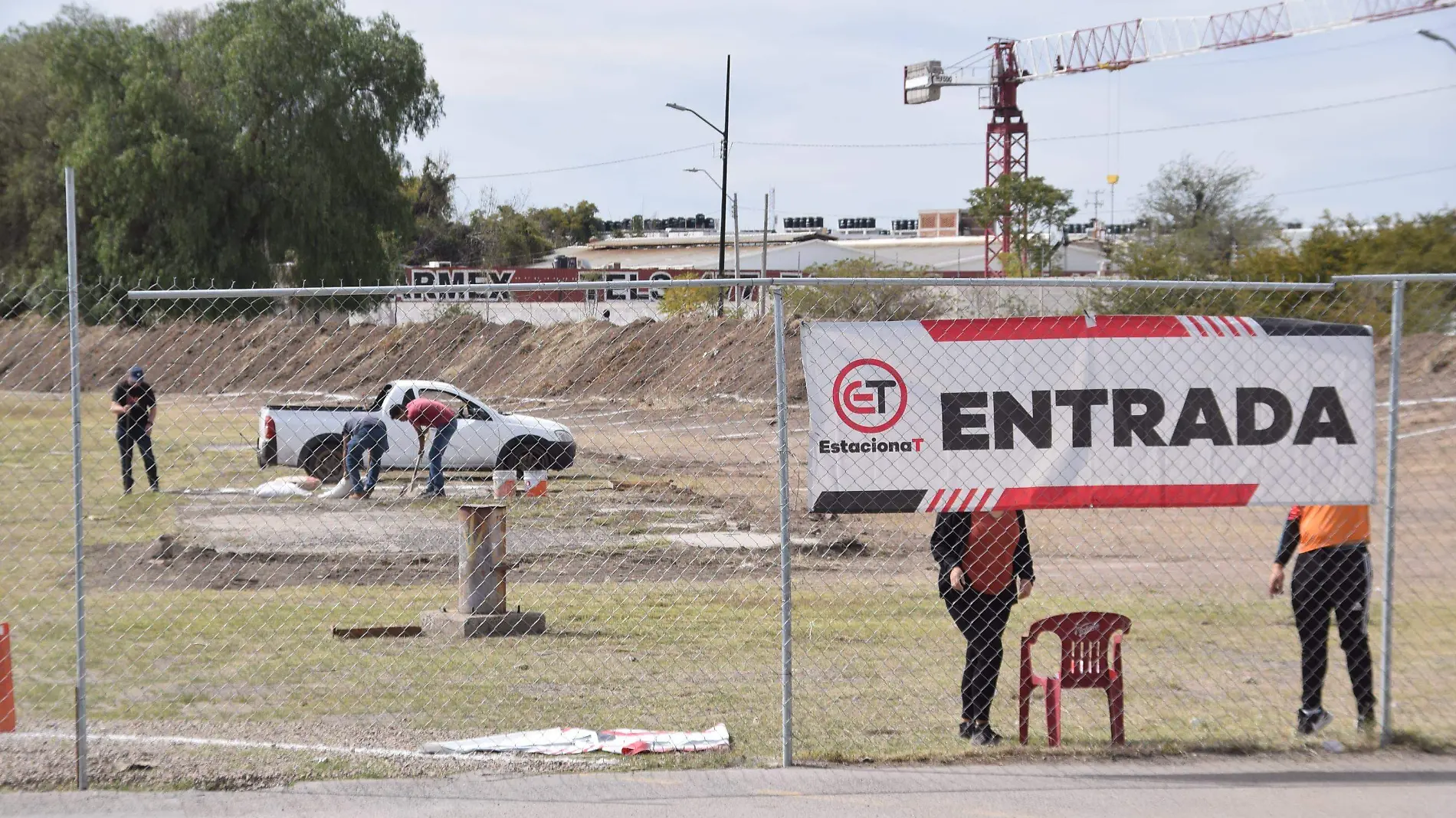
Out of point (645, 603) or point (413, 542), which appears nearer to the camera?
point (645, 603)

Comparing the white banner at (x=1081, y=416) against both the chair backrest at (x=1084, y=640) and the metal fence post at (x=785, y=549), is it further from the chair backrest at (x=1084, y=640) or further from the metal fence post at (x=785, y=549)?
the chair backrest at (x=1084, y=640)

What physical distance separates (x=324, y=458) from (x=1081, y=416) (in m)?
14.4

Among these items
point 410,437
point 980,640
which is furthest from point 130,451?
point 980,640

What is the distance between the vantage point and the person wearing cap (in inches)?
631

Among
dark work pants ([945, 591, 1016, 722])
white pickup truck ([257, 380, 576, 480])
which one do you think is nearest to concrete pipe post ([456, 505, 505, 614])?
dark work pants ([945, 591, 1016, 722])

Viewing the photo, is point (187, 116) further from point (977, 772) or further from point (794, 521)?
point (977, 772)

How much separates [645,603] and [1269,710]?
16.8 ft

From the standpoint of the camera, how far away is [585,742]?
6.16 m

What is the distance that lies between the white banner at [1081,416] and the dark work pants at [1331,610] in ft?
1.29

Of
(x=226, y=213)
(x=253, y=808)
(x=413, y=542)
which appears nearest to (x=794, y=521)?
(x=413, y=542)

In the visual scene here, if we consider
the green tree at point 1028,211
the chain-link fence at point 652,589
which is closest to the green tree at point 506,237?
the green tree at point 1028,211

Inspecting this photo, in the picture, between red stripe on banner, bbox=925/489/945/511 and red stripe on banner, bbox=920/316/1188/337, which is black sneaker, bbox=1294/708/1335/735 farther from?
red stripe on banner, bbox=925/489/945/511

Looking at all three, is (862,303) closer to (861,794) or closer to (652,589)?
(652,589)

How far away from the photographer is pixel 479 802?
5.44 m
